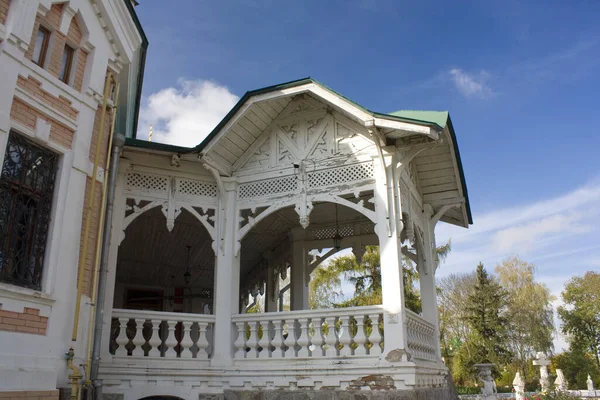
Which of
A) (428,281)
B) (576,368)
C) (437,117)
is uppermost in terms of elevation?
(437,117)

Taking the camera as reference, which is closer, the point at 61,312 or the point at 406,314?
the point at 61,312

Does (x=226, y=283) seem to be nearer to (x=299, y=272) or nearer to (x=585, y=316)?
(x=299, y=272)

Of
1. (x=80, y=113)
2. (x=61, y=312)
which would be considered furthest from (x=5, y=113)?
(x=61, y=312)

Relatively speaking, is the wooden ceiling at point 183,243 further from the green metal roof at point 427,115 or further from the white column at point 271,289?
the green metal roof at point 427,115

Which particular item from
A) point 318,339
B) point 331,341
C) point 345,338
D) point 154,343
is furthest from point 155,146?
point 345,338

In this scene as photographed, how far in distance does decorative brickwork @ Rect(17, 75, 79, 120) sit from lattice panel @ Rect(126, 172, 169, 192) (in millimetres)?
2130

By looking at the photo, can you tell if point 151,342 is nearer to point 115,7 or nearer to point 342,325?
point 342,325

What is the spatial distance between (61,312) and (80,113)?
105 inches

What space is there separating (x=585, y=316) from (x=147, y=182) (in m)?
47.1

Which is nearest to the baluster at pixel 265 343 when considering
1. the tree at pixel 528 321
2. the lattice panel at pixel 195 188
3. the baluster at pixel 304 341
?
the baluster at pixel 304 341

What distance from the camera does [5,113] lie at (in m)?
5.71

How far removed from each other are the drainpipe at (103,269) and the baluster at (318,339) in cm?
308

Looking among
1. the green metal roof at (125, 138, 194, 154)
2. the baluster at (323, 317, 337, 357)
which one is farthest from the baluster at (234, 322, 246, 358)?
the green metal roof at (125, 138, 194, 154)

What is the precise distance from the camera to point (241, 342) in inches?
326
